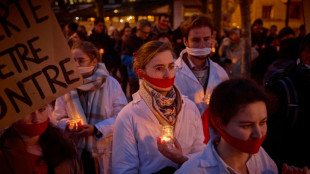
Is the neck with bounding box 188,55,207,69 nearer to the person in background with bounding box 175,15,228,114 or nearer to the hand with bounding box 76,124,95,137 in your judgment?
the person in background with bounding box 175,15,228,114

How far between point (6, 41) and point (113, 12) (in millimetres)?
23550

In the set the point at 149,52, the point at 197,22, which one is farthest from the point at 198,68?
the point at 149,52

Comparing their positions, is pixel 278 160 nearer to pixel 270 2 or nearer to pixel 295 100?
pixel 295 100

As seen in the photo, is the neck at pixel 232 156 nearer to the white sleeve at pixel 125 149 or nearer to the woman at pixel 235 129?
the woman at pixel 235 129

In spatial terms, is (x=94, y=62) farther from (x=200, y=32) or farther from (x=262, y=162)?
(x=262, y=162)

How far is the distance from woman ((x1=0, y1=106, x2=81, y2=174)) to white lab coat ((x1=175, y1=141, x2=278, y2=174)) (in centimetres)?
110

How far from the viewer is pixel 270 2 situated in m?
29.1

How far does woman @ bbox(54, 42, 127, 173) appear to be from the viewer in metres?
3.35

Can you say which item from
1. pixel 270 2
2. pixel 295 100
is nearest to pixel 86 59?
pixel 295 100

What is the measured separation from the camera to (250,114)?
1.74 meters

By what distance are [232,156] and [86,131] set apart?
1912mm

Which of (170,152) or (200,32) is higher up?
(200,32)

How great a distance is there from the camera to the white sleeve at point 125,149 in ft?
7.84

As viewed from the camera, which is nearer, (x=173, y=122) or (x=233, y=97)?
(x=233, y=97)
